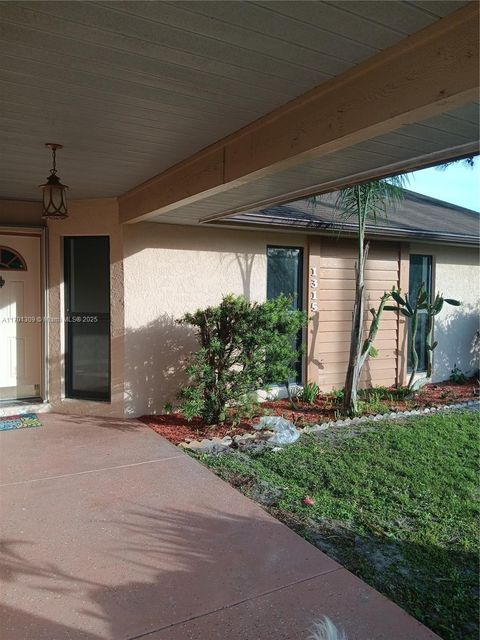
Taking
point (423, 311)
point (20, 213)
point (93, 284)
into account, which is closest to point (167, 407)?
point (93, 284)

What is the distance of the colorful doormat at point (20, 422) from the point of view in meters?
5.76

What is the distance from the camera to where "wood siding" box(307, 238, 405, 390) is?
25.0 feet

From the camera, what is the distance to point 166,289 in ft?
21.5

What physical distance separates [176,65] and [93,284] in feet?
14.4

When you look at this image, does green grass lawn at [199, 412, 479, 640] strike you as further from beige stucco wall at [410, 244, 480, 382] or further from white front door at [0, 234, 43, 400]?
beige stucco wall at [410, 244, 480, 382]

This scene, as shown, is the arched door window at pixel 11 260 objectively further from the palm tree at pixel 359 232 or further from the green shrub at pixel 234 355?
the palm tree at pixel 359 232

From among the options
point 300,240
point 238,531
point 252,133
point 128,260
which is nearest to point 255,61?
point 252,133

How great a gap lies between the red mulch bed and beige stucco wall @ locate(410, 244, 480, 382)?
76cm

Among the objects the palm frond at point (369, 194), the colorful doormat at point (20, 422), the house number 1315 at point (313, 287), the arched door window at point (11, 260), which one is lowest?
the colorful doormat at point (20, 422)

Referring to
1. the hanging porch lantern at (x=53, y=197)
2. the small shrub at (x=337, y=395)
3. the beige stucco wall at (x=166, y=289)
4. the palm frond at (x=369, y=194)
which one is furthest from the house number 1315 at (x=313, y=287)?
the hanging porch lantern at (x=53, y=197)

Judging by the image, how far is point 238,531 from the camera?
340cm

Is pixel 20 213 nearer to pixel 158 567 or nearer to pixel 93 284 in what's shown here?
pixel 93 284

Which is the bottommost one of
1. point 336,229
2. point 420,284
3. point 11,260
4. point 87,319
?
point 87,319

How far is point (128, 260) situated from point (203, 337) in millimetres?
1400
